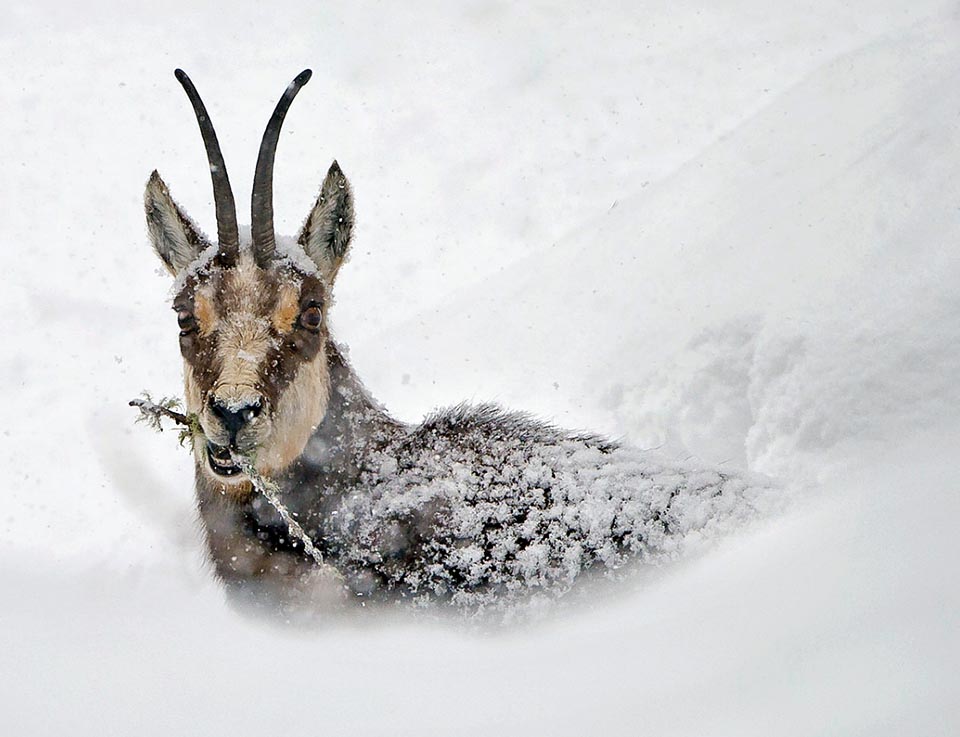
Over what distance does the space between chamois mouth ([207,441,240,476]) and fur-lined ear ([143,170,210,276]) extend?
1.19 metres

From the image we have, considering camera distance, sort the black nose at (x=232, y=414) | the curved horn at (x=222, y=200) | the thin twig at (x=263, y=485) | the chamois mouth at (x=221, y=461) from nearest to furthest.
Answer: the black nose at (x=232, y=414)
the chamois mouth at (x=221, y=461)
the thin twig at (x=263, y=485)
the curved horn at (x=222, y=200)

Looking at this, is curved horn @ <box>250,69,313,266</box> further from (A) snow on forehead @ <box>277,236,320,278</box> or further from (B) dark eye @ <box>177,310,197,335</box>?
(B) dark eye @ <box>177,310,197,335</box>

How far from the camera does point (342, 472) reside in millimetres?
5219

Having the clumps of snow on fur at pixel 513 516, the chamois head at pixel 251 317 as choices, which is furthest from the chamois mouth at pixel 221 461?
the clumps of snow on fur at pixel 513 516

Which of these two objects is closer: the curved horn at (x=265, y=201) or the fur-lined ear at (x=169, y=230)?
the curved horn at (x=265, y=201)

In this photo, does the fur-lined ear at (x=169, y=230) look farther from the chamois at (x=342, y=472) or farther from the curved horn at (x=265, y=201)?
the curved horn at (x=265, y=201)

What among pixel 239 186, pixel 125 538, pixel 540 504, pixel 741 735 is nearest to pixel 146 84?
pixel 239 186

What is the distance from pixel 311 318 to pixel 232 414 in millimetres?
768

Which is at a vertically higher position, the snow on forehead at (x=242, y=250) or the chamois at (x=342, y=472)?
the snow on forehead at (x=242, y=250)

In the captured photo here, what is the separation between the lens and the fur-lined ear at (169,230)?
5.41m

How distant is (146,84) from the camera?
12.7 metres

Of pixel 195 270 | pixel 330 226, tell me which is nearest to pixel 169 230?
pixel 195 270

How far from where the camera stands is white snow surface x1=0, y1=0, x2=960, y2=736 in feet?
10.00

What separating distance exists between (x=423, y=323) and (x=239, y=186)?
124 inches
